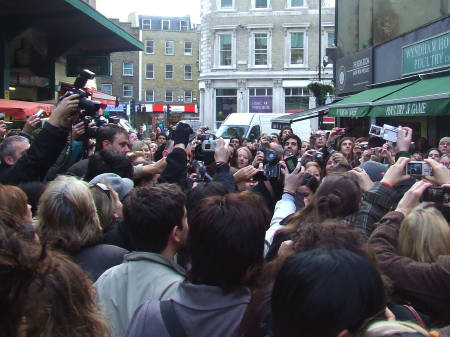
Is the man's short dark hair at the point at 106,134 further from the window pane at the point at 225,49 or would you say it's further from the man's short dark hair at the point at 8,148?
the window pane at the point at 225,49

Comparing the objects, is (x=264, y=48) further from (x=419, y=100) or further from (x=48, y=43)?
(x=419, y=100)

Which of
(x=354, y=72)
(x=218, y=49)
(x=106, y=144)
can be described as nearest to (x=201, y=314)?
(x=106, y=144)

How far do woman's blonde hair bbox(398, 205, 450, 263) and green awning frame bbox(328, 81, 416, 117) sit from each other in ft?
33.4

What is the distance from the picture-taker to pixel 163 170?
15.6 feet

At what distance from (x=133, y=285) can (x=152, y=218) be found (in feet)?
1.18

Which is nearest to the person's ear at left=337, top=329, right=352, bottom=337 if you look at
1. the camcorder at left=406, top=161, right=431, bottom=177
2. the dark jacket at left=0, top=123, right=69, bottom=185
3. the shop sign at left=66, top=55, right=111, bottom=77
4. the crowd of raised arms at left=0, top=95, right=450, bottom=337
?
the crowd of raised arms at left=0, top=95, right=450, bottom=337

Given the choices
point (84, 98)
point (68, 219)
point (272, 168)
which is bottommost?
point (68, 219)

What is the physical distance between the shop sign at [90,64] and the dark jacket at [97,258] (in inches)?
463

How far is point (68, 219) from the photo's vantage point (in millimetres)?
2953

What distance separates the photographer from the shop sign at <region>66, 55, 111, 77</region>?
14406mm

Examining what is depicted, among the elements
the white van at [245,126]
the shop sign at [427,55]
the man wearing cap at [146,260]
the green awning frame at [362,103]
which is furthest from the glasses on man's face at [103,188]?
Result: the white van at [245,126]

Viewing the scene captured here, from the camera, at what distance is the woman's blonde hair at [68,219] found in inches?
115

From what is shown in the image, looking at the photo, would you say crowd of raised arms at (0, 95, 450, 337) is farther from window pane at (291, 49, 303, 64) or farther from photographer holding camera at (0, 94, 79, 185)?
window pane at (291, 49, 303, 64)

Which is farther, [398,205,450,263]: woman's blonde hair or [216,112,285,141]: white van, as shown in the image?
[216,112,285,141]: white van
